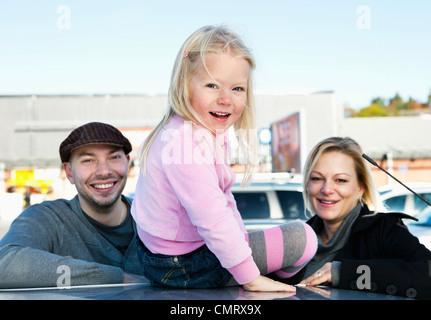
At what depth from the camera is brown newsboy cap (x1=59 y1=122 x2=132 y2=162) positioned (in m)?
2.68

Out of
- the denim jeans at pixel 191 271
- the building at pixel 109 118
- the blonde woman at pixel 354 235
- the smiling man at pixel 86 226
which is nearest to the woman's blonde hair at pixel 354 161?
the blonde woman at pixel 354 235

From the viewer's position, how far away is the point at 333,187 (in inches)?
103

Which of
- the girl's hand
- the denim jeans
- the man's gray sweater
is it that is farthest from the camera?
the man's gray sweater

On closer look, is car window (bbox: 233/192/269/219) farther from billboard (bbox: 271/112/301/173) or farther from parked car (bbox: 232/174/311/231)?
billboard (bbox: 271/112/301/173)

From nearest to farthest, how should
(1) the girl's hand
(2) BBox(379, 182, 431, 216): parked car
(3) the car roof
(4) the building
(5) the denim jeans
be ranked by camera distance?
(3) the car roof
(1) the girl's hand
(5) the denim jeans
(2) BBox(379, 182, 431, 216): parked car
(4) the building

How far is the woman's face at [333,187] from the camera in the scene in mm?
2617

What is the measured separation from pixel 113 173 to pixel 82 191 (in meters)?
0.18

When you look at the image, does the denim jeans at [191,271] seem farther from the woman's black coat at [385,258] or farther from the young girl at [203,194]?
the woman's black coat at [385,258]

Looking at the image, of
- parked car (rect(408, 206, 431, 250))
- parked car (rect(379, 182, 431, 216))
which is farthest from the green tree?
parked car (rect(408, 206, 431, 250))

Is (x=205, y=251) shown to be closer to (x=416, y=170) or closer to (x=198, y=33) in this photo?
(x=198, y=33)

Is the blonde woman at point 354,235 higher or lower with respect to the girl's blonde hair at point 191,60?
lower

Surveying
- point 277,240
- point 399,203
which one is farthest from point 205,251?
point 399,203

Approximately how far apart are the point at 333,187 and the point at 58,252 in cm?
133

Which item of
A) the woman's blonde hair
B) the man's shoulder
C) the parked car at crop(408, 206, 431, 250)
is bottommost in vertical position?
the parked car at crop(408, 206, 431, 250)
